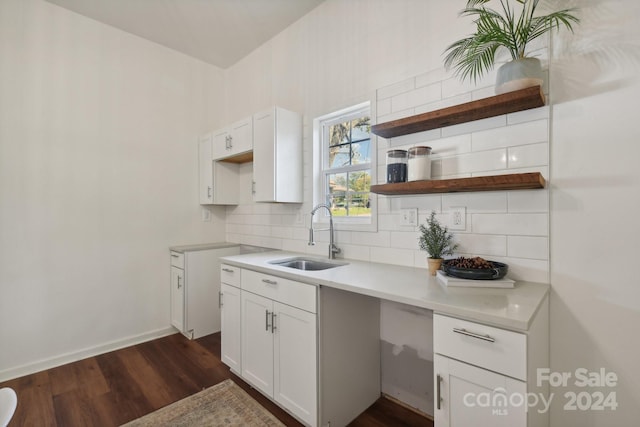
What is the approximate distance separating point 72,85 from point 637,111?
3.78 meters

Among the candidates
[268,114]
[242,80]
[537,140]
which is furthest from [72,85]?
[537,140]

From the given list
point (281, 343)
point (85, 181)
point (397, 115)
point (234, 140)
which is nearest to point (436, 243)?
point (397, 115)

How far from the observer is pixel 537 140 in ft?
4.68

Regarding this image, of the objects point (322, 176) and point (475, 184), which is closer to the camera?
point (475, 184)

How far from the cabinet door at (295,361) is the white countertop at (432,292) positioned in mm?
237

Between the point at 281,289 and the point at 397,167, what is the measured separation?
1016 millimetres

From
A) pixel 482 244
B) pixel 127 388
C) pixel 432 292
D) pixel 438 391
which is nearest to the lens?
pixel 438 391

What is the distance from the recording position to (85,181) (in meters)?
2.61

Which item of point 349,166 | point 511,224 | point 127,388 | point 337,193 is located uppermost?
point 349,166

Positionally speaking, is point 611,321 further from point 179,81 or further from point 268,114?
point 179,81

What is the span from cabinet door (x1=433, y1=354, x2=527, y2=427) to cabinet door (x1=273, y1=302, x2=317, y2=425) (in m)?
0.68

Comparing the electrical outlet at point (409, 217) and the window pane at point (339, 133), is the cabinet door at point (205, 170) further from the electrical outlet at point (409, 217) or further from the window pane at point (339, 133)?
the electrical outlet at point (409, 217)

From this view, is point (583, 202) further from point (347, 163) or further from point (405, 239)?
point (347, 163)

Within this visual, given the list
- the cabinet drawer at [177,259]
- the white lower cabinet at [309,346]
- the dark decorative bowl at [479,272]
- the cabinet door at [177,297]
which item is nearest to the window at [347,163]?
the white lower cabinet at [309,346]
